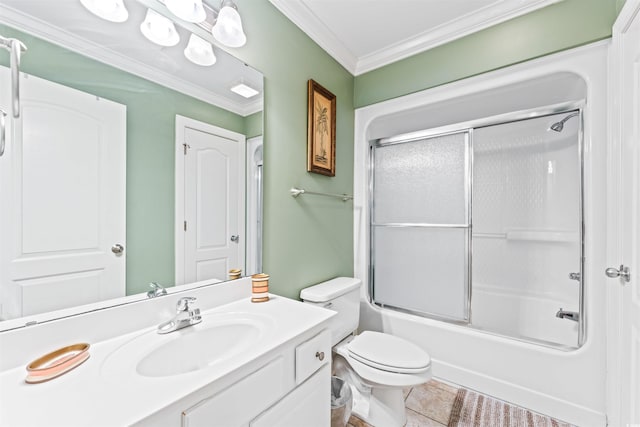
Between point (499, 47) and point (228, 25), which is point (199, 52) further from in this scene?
point (499, 47)

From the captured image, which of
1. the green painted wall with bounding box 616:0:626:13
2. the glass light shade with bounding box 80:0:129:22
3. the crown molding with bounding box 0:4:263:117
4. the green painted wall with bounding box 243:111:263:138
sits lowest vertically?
the green painted wall with bounding box 243:111:263:138

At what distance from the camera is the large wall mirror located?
0.77 metres

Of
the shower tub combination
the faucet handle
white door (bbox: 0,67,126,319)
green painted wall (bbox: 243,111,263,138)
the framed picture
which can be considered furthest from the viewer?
the framed picture

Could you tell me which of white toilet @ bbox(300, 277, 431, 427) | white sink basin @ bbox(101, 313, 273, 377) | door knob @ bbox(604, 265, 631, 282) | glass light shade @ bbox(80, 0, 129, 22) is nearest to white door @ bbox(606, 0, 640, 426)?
door knob @ bbox(604, 265, 631, 282)

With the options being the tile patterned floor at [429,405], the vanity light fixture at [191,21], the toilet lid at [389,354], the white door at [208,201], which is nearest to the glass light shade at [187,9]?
the vanity light fixture at [191,21]

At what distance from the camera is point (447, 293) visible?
2.14 m

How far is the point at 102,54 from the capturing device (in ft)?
3.05

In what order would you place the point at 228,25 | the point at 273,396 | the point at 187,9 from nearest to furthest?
the point at 273,396 < the point at 187,9 < the point at 228,25

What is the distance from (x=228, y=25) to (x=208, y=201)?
793 mm


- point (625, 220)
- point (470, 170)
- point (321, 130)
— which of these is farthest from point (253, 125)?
point (625, 220)

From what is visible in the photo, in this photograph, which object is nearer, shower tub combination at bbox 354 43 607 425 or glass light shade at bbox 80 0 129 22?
glass light shade at bbox 80 0 129 22

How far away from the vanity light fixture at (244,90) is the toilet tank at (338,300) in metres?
1.16

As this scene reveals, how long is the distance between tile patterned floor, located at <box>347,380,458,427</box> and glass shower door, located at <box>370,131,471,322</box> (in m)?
0.46

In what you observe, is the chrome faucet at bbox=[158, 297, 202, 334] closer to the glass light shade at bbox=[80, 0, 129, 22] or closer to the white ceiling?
the glass light shade at bbox=[80, 0, 129, 22]
